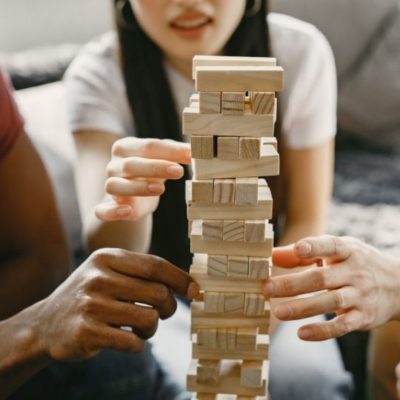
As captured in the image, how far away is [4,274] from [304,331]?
0.64 m

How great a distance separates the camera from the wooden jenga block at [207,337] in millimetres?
853

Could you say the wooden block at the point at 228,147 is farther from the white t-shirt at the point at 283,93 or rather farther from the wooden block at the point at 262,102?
the white t-shirt at the point at 283,93

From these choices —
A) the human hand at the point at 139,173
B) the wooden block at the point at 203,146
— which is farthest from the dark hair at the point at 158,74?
the wooden block at the point at 203,146

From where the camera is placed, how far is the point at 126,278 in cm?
85

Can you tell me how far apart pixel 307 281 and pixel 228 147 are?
229 mm

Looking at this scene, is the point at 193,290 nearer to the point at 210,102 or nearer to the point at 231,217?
the point at 231,217

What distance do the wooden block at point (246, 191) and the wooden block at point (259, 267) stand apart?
0.29ft

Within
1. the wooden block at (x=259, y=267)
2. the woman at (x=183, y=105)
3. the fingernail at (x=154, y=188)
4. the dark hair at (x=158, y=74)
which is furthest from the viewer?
the dark hair at (x=158, y=74)

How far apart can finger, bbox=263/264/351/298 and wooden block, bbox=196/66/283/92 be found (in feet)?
0.85

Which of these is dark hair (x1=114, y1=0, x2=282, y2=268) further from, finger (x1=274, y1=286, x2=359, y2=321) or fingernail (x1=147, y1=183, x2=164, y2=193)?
finger (x1=274, y1=286, x2=359, y2=321)

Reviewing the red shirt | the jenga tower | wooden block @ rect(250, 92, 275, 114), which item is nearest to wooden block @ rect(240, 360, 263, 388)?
the jenga tower

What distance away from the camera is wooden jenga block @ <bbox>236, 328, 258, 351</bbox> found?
2.78 ft

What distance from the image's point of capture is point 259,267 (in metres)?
0.82

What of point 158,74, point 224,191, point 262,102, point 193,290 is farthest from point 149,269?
point 158,74
